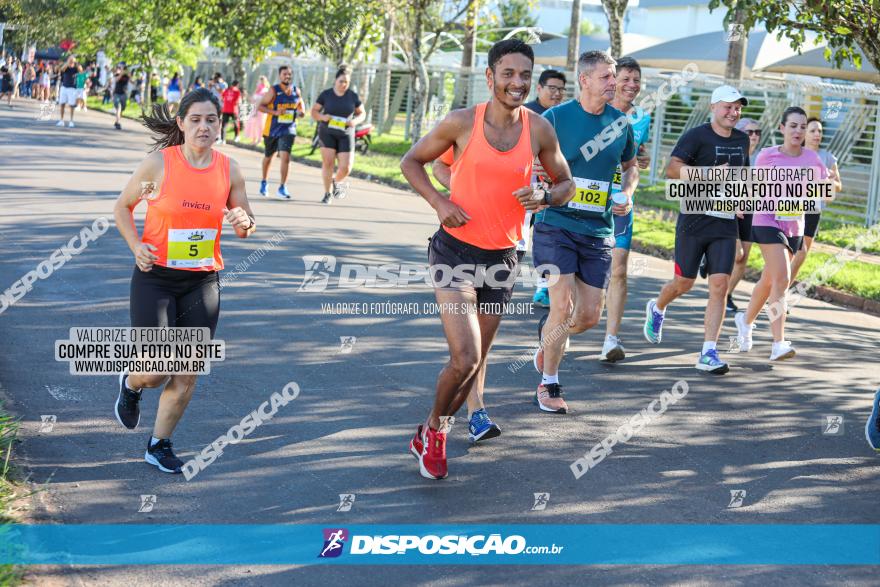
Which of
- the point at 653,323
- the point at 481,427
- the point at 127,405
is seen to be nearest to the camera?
the point at 127,405

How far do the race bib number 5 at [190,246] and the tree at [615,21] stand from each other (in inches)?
680

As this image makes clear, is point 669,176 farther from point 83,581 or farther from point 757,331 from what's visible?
point 83,581

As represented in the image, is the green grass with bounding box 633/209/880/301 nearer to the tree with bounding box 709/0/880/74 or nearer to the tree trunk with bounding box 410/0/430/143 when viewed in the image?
the tree with bounding box 709/0/880/74

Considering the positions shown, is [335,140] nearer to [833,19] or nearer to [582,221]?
[833,19]

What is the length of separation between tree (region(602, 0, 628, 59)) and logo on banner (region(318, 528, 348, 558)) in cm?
1815

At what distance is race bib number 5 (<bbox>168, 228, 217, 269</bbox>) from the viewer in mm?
5840

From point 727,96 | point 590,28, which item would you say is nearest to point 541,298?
point 727,96

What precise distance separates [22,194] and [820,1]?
10.6 m

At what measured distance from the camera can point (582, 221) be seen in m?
7.54

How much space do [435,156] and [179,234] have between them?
4.34 feet

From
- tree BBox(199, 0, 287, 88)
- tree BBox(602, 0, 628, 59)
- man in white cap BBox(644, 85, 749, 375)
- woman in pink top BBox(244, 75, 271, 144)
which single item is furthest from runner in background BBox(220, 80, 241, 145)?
man in white cap BBox(644, 85, 749, 375)

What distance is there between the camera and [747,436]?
726 cm

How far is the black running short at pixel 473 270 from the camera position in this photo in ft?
19.4

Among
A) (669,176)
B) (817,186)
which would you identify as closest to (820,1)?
(817,186)
